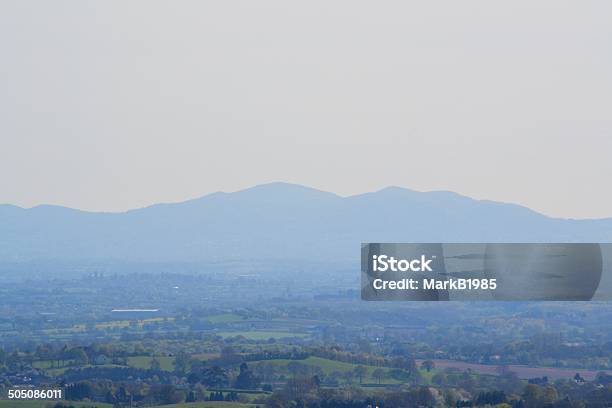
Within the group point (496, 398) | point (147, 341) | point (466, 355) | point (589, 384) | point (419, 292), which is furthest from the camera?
point (147, 341)

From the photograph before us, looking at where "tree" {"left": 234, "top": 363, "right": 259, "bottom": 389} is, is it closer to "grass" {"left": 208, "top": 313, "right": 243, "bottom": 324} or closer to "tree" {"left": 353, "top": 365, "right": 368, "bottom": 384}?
"tree" {"left": 353, "top": 365, "right": 368, "bottom": 384}

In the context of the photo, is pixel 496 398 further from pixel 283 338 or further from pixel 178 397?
pixel 283 338

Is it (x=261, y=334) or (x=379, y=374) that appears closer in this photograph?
(x=379, y=374)

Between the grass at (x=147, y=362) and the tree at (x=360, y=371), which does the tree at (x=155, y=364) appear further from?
the tree at (x=360, y=371)

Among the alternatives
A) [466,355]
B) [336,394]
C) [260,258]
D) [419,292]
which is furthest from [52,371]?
[260,258]

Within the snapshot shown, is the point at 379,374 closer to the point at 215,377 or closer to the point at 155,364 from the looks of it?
the point at 215,377

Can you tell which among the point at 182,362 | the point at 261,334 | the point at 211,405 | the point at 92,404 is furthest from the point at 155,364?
the point at 261,334
